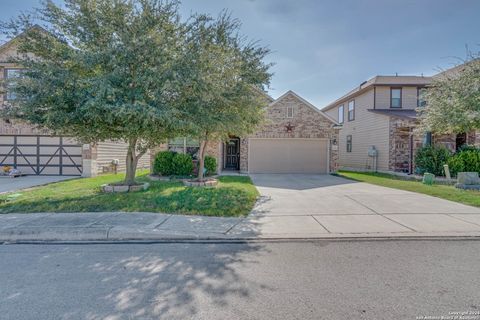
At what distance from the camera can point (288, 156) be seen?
16.6m

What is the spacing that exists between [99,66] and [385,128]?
16.5 m

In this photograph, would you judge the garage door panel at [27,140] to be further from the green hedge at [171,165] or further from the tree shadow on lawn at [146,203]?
the tree shadow on lawn at [146,203]

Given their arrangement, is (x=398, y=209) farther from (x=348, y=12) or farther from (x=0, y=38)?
(x=0, y=38)

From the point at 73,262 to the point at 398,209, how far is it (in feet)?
24.7

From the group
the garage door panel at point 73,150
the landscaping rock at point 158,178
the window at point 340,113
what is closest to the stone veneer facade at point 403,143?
the window at point 340,113

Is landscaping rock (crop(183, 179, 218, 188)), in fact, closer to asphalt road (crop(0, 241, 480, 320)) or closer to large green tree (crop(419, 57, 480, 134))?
asphalt road (crop(0, 241, 480, 320))

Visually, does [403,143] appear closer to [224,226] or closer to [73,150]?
[224,226]

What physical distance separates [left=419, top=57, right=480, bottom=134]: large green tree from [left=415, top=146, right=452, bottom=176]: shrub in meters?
2.22

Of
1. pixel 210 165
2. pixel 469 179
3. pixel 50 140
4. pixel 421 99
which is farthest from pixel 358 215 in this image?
pixel 50 140

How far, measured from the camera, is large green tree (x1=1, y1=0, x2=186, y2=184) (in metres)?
6.77

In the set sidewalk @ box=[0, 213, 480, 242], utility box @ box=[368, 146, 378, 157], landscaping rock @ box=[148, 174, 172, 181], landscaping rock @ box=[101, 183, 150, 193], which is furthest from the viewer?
utility box @ box=[368, 146, 378, 157]

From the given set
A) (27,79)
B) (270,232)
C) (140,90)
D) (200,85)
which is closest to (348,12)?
(200,85)

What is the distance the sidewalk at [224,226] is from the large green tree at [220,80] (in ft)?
10.2

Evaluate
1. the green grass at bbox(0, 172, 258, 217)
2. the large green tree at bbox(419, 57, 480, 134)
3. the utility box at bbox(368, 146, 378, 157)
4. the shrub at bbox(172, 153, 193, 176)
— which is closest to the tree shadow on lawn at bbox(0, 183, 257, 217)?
the green grass at bbox(0, 172, 258, 217)
